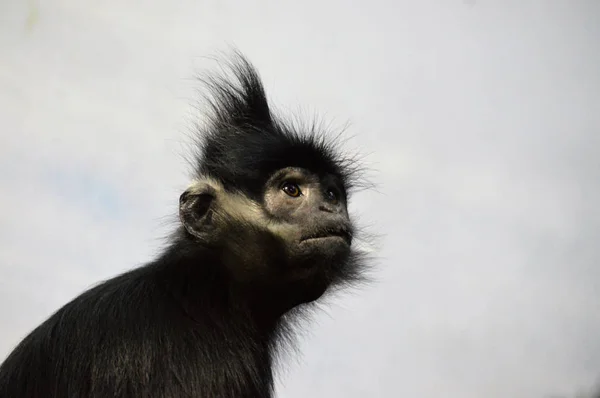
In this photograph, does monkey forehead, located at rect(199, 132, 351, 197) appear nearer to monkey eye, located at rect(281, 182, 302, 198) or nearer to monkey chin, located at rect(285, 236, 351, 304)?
monkey eye, located at rect(281, 182, 302, 198)

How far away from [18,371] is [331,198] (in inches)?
68.0

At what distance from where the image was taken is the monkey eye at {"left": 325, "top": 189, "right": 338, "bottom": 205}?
405 centimetres

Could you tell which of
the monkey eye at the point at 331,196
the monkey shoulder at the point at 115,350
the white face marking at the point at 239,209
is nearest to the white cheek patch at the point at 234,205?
the white face marking at the point at 239,209

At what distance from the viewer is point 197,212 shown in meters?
4.14

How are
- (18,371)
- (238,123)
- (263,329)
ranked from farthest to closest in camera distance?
1. (238,123)
2. (263,329)
3. (18,371)

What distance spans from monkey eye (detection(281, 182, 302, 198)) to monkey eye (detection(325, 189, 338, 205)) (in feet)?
0.52

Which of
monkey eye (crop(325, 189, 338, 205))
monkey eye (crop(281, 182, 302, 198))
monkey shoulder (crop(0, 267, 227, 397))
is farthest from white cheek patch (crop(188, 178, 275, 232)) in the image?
monkey shoulder (crop(0, 267, 227, 397))

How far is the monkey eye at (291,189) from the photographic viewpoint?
3.97m

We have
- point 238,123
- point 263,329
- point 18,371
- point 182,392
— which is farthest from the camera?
point 238,123

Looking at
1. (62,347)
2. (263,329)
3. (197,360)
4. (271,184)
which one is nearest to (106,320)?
(62,347)

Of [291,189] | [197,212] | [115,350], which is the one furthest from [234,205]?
[115,350]

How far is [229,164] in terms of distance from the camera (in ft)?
13.8

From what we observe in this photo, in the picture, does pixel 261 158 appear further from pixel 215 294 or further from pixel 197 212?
pixel 215 294

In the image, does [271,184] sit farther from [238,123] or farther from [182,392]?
[182,392]
